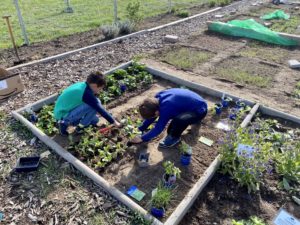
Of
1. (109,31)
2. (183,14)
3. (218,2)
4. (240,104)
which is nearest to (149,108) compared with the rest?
(240,104)

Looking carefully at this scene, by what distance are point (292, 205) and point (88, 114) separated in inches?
113

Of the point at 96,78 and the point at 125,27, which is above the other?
the point at 96,78

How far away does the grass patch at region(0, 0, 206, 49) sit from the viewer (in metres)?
8.27

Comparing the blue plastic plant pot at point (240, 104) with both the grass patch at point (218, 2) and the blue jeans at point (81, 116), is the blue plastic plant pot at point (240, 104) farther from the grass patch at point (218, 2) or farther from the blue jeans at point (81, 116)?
the grass patch at point (218, 2)

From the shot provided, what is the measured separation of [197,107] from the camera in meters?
3.82

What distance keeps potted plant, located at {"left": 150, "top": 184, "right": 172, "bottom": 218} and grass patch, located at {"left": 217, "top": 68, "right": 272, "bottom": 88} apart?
11.6 ft

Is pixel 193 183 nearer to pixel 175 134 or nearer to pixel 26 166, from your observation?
pixel 175 134

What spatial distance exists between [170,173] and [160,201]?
0.34m

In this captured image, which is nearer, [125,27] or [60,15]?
[125,27]

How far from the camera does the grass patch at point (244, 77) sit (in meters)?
5.69

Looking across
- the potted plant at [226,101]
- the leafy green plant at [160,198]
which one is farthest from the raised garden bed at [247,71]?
the leafy green plant at [160,198]

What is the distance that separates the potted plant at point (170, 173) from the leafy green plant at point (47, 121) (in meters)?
1.89

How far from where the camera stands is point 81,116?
403 centimetres

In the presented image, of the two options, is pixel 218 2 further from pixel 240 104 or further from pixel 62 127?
pixel 62 127
